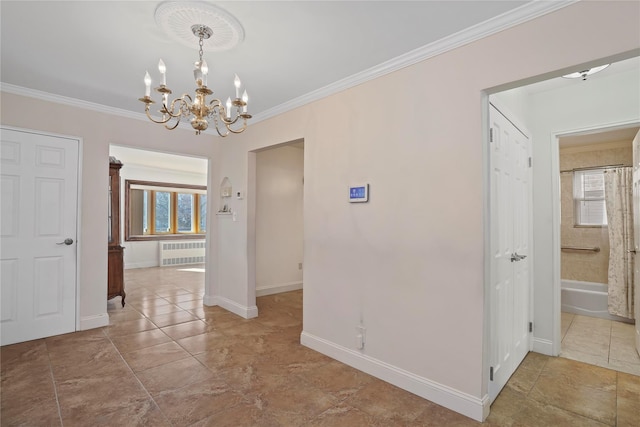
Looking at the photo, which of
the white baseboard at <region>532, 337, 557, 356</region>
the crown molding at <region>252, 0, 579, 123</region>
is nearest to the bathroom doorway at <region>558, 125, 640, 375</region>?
the white baseboard at <region>532, 337, 557, 356</region>

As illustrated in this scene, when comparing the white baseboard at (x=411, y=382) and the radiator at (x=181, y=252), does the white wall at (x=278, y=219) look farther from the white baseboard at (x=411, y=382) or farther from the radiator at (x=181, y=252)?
the radiator at (x=181, y=252)

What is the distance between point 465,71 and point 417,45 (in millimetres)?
407

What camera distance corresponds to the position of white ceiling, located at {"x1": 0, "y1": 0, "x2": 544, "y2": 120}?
74.4 inches

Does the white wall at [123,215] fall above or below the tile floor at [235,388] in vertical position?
above

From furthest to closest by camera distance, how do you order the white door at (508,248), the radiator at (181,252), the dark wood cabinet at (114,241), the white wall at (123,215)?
the radiator at (181,252) < the white wall at (123,215) < the dark wood cabinet at (114,241) < the white door at (508,248)

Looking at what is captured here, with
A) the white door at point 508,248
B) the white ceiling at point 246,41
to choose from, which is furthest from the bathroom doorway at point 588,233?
the white ceiling at point 246,41

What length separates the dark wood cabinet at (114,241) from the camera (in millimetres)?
4289

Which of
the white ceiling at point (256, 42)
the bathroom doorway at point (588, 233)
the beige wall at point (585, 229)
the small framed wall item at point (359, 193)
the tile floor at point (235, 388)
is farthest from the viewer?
the beige wall at point (585, 229)

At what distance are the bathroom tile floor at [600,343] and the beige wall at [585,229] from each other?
0.92 meters

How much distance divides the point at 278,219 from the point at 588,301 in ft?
15.4

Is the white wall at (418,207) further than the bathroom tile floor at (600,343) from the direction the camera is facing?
No

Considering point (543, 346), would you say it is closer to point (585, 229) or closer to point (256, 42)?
point (585, 229)

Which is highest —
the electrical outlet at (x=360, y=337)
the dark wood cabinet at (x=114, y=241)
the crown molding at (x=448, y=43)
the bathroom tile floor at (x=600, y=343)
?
the crown molding at (x=448, y=43)

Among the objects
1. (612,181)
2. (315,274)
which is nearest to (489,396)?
(315,274)
